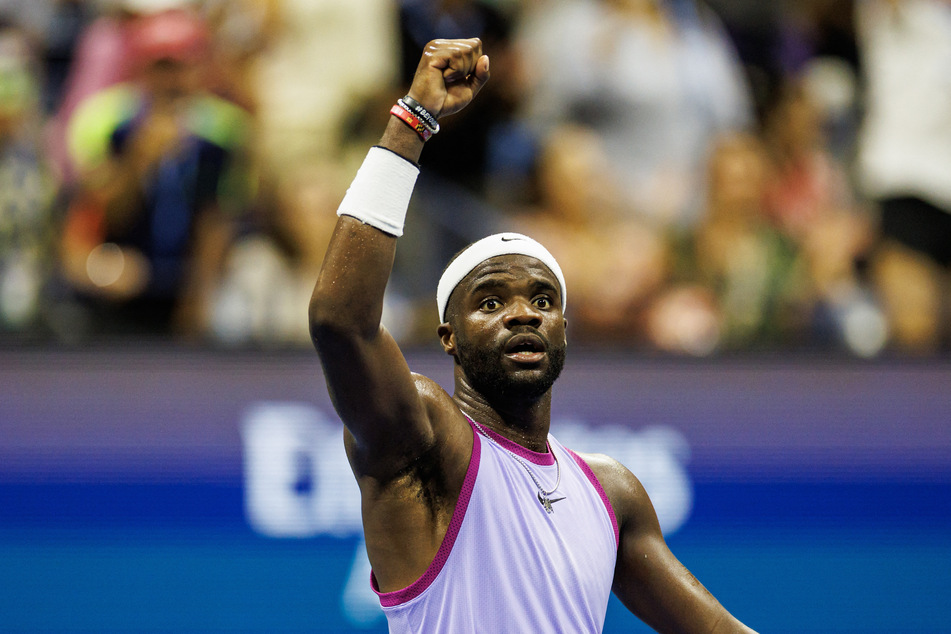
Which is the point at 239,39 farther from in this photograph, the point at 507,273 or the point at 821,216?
the point at 507,273

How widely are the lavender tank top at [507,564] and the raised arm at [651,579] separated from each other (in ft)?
0.83

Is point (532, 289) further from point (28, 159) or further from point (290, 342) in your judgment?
point (28, 159)

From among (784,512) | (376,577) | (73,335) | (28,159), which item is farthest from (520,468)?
(28,159)

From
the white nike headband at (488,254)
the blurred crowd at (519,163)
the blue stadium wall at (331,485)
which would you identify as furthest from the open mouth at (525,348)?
the blurred crowd at (519,163)

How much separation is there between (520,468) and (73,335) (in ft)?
12.6

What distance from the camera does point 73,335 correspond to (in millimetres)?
5770

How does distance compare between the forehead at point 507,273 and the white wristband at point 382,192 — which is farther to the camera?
the forehead at point 507,273

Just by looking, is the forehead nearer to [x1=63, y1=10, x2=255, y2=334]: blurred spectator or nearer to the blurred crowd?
the blurred crowd

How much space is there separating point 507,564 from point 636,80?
16.1ft

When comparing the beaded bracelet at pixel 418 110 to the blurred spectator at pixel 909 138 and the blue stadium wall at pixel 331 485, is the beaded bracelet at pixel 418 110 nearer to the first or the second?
the blue stadium wall at pixel 331 485

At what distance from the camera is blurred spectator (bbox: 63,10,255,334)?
5.91 meters

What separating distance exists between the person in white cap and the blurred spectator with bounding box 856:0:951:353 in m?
4.13

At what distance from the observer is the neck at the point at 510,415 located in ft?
9.20

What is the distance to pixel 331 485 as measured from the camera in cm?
557
